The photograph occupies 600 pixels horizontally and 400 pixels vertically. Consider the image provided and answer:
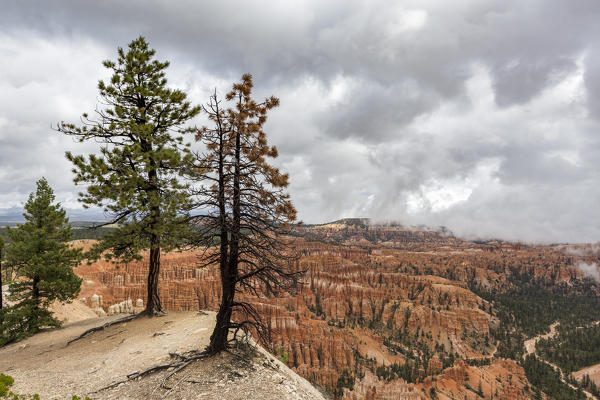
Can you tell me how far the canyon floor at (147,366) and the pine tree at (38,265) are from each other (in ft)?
8.16

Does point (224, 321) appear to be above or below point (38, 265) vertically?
below

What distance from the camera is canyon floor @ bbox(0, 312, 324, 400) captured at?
7582 millimetres

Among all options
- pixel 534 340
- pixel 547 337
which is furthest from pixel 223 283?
pixel 547 337

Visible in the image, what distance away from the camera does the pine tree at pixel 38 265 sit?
16.5m

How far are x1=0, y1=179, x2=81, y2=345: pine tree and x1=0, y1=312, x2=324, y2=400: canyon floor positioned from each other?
8.16 feet

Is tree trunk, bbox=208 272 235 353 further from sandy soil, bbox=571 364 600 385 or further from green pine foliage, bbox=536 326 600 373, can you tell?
green pine foliage, bbox=536 326 600 373

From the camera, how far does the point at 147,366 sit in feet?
29.9

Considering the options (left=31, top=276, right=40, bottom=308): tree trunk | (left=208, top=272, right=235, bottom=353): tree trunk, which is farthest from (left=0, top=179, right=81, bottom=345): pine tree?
(left=208, top=272, right=235, bottom=353): tree trunk

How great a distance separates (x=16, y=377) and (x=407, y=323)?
10345 centimetres

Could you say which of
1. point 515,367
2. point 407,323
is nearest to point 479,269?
point 407,323

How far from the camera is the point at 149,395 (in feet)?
24.1

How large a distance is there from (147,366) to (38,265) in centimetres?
1268

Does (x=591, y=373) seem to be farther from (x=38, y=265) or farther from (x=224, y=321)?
(x=38, y=265)

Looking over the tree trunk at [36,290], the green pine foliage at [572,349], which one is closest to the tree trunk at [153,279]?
the tree trunk at [36,290]
